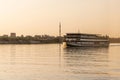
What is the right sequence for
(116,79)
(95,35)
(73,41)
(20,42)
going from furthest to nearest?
1. (20,42)
2. (95,35)
3. (73,41)
4. (116,79)

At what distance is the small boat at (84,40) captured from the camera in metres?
94.2

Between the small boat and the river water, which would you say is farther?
the small boat

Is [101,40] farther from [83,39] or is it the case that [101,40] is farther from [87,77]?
[87,77]

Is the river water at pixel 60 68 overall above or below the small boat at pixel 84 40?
below

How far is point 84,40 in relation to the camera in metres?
97.5

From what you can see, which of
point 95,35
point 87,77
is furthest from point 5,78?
point 95,35

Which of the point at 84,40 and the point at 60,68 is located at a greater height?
the point at 84,40

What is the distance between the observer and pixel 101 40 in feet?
343

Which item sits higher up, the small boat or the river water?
the small boat

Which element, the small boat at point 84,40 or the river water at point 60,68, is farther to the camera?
the small boat at point 84,40

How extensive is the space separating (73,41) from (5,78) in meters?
72.4

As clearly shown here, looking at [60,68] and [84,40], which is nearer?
[60,68]

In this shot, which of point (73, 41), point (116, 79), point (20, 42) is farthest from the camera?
point (20, 42)

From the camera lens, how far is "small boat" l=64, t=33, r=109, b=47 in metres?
94.2
